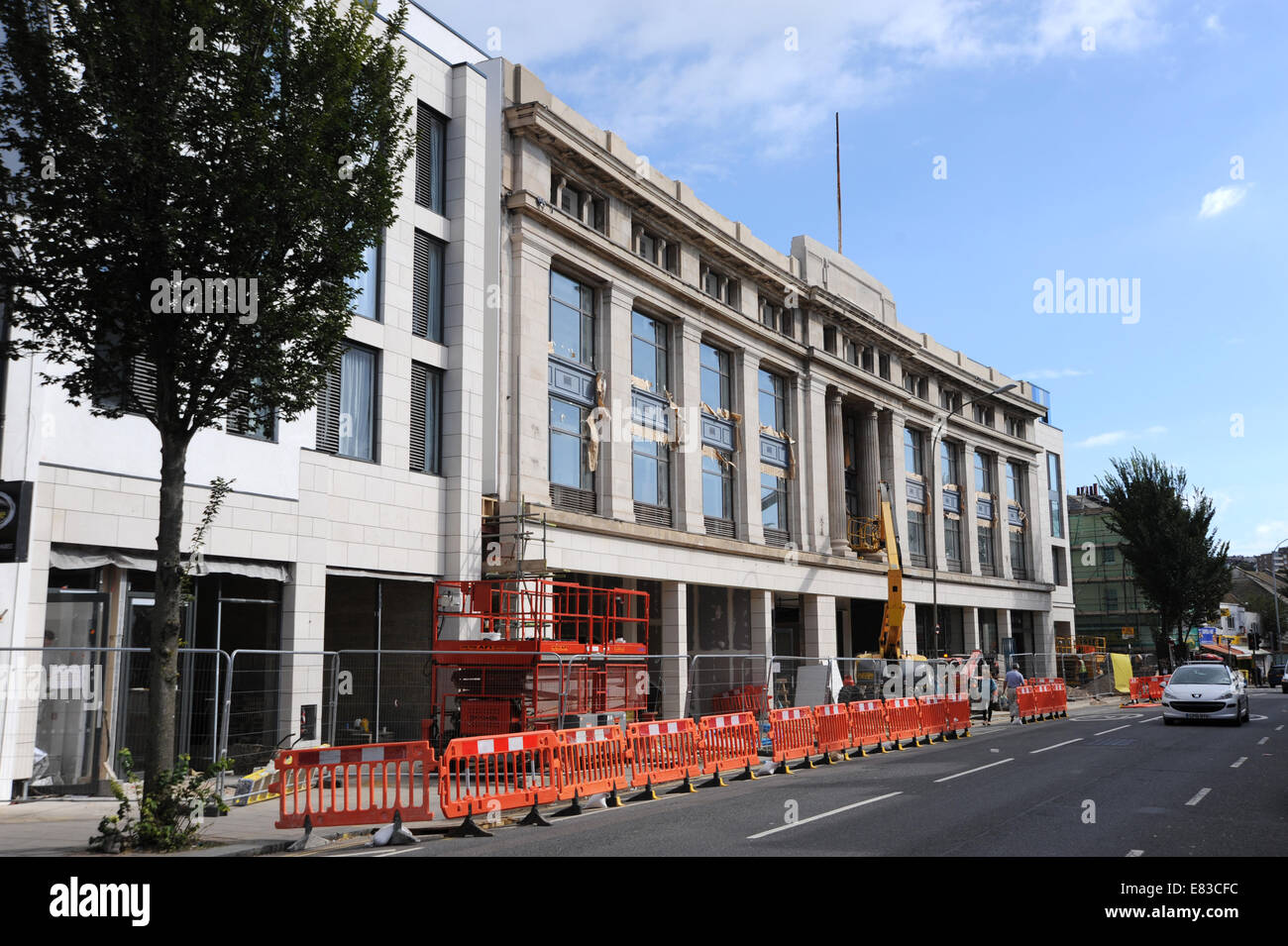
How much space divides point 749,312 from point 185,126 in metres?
26.8

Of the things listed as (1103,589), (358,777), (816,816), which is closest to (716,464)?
(816,816)

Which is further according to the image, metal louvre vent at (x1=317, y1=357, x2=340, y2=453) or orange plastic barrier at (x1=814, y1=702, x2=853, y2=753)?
metal louvre vent at (x1=317, y1=357, x2=340, y2=453)

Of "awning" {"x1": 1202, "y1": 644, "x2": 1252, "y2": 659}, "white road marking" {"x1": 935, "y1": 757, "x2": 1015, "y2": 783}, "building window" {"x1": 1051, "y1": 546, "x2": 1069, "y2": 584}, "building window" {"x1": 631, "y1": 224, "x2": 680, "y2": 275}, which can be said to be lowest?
"awning" {"x1": 1202, "y1": 644, "x2": 1252, "y2": 659}

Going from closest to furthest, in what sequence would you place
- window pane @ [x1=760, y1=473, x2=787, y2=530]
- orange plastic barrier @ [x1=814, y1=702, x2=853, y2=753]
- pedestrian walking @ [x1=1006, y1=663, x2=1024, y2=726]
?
orange plastic barrier @ [x1=814, y1=702, x2=853, y2=753] → pedestrian walking @ [x1=1006, y1=663, x2=1024, y2=726] → window pane @ [x1=760, y1=473, x2=787, y2=530]

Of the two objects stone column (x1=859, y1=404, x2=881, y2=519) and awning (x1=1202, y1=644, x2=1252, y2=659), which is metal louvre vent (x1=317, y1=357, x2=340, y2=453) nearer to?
stone column (x1=859, y1=404, x2=881, y2=519)

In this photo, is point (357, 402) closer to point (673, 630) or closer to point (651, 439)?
point (651, 439)

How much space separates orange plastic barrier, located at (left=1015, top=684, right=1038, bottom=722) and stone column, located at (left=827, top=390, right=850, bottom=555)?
983 cm

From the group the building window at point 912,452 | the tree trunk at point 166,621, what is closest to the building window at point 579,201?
the tree trunk at point 166,621

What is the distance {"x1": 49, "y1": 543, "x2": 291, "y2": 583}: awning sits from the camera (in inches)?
589

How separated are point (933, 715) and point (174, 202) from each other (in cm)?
1978

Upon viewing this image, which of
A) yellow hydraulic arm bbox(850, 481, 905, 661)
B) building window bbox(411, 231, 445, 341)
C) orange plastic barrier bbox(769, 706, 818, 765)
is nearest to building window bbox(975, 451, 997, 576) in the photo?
yellow hydraulic arm bbox(850, 481, 905, 661)

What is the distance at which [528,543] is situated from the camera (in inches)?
947

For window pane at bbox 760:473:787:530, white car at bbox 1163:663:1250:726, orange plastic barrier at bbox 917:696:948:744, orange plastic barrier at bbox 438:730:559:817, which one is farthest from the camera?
window pane at bbox 760:473:787:530

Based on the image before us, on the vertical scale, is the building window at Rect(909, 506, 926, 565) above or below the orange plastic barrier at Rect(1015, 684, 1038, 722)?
above
